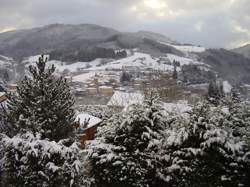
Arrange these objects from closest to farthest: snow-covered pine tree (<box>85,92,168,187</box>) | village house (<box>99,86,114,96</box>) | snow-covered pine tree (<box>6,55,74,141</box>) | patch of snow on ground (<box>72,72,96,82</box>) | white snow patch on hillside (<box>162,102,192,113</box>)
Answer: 1. snow-covered pine tree (<box>6,55,74,141</box>)
2. snow-covered pine tree (<box>85,92,168,187</box>)
3. white snow patch on hillside (<box>162,102,192,113</box>)
4. village house (<box>99,86,114,96</box>)
5. patch of snow on ground (<box>72,72,96,82</box>)

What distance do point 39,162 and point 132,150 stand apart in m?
3.56

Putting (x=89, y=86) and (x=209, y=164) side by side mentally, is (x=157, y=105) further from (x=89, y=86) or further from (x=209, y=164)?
(x=89, y=86)

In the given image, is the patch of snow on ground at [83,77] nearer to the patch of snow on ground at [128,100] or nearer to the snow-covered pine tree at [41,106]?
the patch of snow on ground at [128,100]

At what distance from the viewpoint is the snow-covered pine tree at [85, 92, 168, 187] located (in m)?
14.3

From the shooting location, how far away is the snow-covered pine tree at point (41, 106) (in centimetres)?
1412

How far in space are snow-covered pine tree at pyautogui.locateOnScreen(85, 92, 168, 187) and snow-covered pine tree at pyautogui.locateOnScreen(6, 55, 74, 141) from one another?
1.73 metres

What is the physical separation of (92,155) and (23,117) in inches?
123

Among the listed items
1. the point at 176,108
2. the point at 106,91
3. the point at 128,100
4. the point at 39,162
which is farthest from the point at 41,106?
the point at 106,91

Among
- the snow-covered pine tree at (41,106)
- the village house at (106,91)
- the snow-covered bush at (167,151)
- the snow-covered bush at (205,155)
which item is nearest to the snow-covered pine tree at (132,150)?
the snow-covered bush at (167,151)

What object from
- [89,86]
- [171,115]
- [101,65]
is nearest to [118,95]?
[171,115]

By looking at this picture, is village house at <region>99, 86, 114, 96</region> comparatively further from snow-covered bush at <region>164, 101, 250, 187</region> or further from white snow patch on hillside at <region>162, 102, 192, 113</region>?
snow-covered bush at <region>164, 101, 250, 187</region>

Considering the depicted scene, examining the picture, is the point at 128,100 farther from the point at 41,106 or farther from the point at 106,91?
the point at 106,91

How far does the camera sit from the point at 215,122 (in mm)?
13758

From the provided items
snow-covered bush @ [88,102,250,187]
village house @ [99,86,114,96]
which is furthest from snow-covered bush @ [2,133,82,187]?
village house @ [99,86,114,96]
